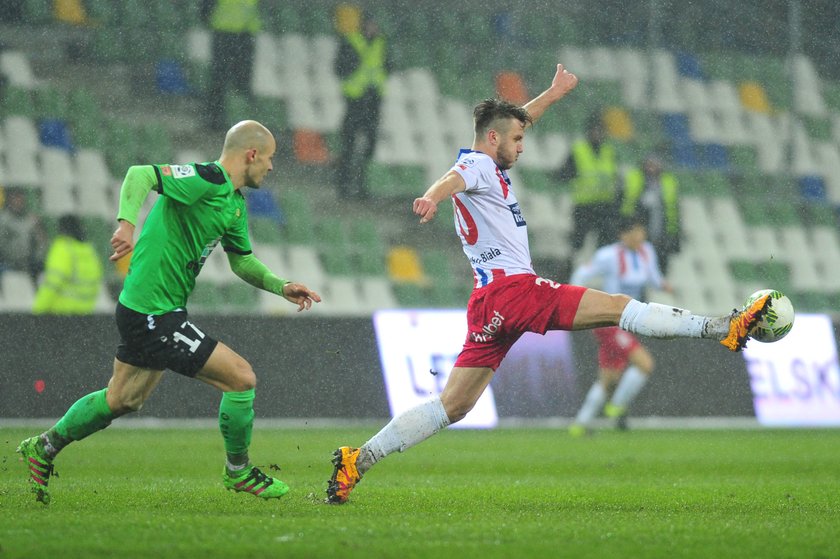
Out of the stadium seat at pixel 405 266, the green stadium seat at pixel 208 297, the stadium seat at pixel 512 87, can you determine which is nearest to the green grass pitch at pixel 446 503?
the green stadium seat at pixel 208 297

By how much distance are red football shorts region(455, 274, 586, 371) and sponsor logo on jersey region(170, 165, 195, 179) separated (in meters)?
1.50

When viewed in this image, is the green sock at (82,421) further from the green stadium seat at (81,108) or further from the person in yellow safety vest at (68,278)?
the green stadium seat at (81,108)

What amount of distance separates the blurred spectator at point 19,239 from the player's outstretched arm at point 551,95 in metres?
8.59

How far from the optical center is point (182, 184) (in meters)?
5.95

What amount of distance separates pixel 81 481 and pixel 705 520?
367cm

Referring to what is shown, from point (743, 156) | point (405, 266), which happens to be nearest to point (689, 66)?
point (743, 156)

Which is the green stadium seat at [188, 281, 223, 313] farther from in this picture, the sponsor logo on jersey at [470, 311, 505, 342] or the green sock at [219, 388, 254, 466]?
the sponsor logo on jersey at [470, 311, 505, 342]

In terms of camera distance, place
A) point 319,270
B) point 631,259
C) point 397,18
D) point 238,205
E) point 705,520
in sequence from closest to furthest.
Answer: point 705,520, point 238,205, point 631,259, point 319,270, point 397,18

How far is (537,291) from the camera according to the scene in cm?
635

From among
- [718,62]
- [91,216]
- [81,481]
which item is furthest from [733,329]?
[718,62]

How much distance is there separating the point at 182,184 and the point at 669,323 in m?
2.28

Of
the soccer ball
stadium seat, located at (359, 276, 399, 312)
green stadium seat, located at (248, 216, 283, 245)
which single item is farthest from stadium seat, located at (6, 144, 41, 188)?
the soccer ball

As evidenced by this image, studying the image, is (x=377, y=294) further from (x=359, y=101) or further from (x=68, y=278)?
(x=68, y=278)

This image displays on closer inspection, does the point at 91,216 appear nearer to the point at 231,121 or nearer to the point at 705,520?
the point at 231,121
